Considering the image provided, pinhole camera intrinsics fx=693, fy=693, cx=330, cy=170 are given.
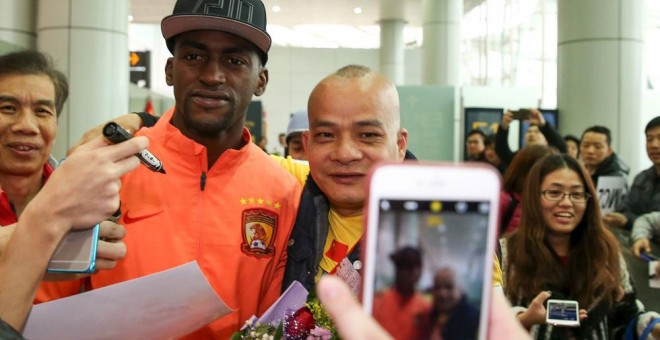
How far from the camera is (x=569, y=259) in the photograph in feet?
11.6

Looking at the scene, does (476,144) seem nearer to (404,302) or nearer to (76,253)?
(76,253)

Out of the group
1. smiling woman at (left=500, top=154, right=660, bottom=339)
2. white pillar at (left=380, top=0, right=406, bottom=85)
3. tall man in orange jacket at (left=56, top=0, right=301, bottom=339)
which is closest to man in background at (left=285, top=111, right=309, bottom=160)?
smiling woman at (left=500, top=154, right=660, bottom=339)

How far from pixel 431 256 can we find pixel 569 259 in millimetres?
2861

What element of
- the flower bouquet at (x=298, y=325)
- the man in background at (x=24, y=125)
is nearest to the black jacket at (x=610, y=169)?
the man in background at (x=24, y=125)

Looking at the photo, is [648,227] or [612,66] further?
[612,66]

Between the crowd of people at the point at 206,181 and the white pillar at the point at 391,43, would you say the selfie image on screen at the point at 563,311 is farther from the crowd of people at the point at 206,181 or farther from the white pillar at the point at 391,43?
the white pillar at the point at 391,43

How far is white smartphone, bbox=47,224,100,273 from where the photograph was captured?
1.40 meters

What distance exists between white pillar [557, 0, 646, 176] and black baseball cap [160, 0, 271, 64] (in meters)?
7.55

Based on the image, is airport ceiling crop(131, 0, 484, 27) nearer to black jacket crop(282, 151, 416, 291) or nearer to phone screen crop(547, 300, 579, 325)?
phone screen crop(547, 300, 579, 325)

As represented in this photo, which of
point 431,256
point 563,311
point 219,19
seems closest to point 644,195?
point 563,311

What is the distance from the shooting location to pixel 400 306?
2.97ft

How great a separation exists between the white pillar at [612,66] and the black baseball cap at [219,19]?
7547 millimetres

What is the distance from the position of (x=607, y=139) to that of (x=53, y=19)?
676cm

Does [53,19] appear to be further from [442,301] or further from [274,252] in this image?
[442,301]
